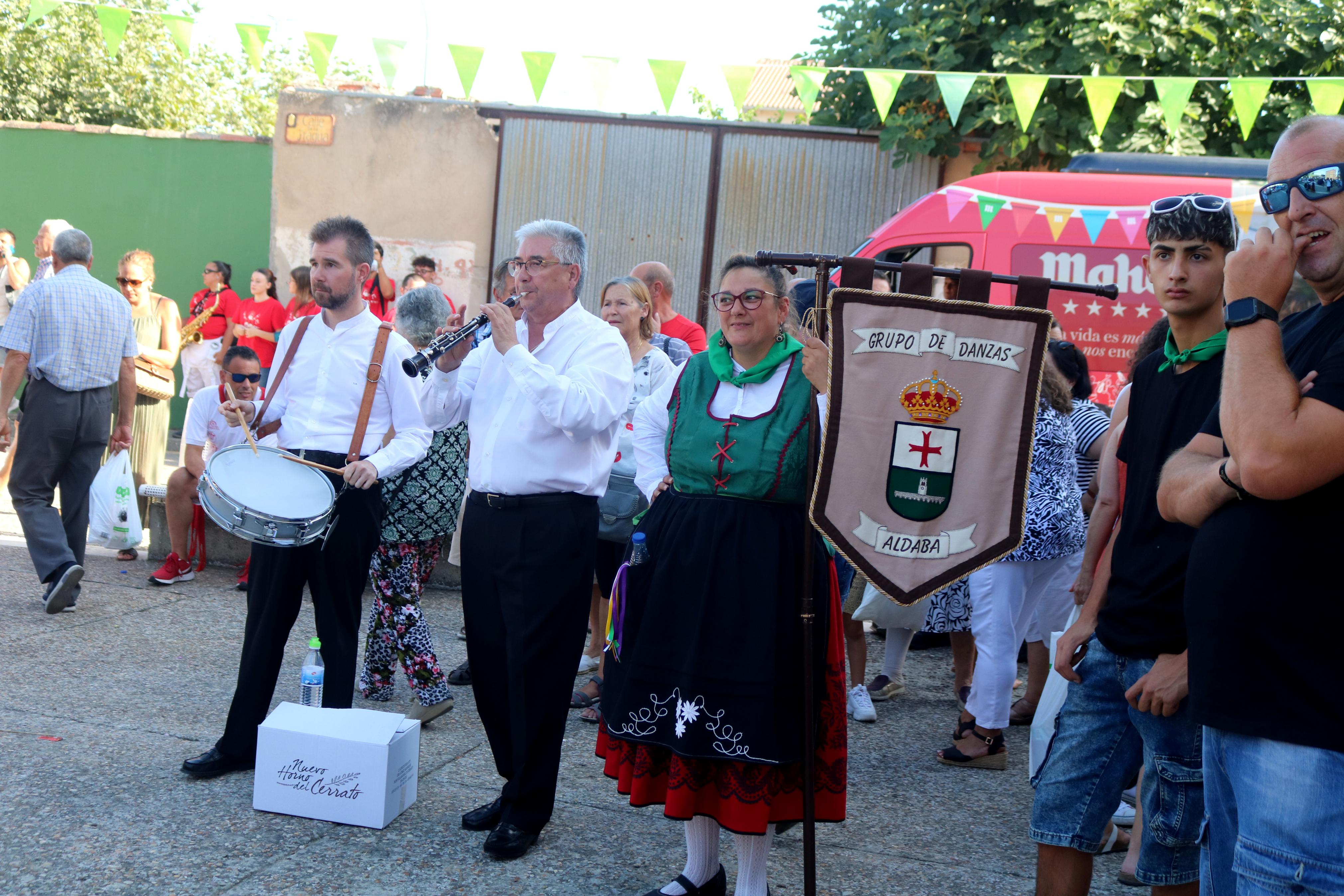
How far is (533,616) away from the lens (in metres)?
3.67

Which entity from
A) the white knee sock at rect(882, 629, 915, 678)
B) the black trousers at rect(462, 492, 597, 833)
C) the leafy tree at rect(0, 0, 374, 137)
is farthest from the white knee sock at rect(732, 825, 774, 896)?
the leafy tree at rect(0, 0, 374, 137)

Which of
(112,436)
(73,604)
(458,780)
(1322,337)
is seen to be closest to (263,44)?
(112,436)

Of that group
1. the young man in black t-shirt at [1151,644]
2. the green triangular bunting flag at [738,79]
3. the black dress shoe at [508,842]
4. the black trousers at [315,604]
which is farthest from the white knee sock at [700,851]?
the green triangular bunting flag at [738,79]

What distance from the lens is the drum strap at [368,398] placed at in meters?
4.17

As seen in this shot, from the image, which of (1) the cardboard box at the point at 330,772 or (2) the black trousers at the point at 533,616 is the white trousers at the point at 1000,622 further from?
(1) the cardboard box at the point at 330,772

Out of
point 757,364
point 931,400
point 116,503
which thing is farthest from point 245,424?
point 116,503

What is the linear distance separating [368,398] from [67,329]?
3.22 meters

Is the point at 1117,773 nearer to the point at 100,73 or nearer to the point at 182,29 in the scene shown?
the point at 182,29

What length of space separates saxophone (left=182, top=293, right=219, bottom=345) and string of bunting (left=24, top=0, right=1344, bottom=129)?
97.3 inches

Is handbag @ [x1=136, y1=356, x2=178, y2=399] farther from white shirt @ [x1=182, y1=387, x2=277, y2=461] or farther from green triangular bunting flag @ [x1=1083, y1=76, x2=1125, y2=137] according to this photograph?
green triangular bunting flag @ [x1=1083, y1=76, x2=1125, y2=137]

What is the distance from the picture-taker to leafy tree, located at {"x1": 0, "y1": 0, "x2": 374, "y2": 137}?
22391 mm

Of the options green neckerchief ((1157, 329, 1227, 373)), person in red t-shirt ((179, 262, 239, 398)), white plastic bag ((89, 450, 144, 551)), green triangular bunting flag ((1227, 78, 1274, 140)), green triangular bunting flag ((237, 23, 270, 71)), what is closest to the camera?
green neckerchief ((1157, 329, 1227, 373))

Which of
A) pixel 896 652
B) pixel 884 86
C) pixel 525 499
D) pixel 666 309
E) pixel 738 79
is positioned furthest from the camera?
pixel 884 86

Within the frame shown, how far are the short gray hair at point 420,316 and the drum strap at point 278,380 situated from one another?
927 millimetres
